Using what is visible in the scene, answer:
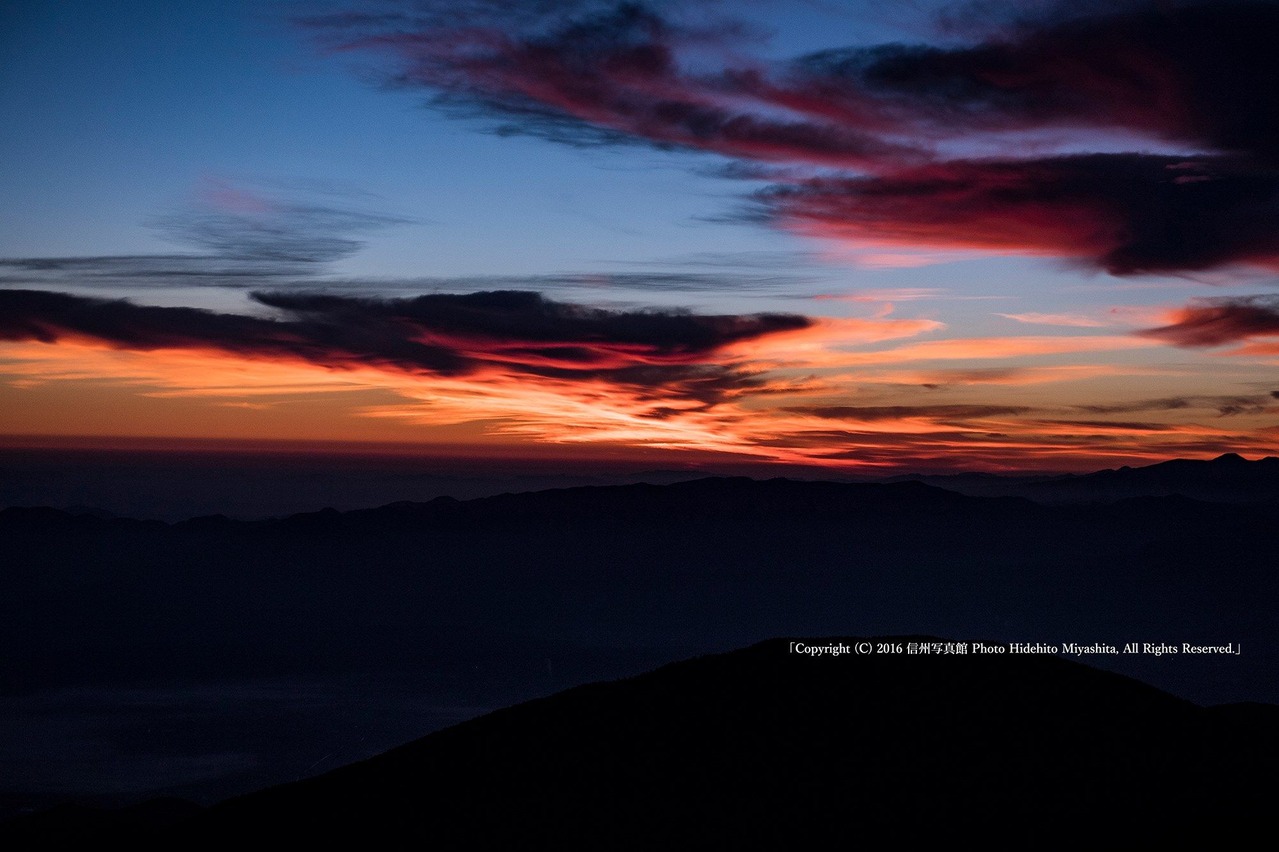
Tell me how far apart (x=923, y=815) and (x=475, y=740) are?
26849 mm

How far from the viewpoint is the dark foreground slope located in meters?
46.0

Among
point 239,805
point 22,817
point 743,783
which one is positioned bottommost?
point 22,817

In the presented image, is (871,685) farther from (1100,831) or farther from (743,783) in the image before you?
(1100,831)

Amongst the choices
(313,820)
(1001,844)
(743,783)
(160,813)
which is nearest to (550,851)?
(743,783)

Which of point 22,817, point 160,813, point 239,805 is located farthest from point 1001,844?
point 22,817

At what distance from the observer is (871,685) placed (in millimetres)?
60000

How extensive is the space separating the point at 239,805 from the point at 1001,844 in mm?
41698

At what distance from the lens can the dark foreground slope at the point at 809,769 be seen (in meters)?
46.0

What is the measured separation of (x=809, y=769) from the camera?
52.4m

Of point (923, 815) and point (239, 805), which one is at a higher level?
point (923, 815)

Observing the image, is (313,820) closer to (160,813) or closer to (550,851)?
(550,851)

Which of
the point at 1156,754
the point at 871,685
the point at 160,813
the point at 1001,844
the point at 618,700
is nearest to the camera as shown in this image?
the point at 1001,844

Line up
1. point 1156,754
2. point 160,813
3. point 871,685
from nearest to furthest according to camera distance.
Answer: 1. point 1156,754
2. point 871,685
3. point 160,813

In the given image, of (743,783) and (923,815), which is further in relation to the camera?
(743,783)
